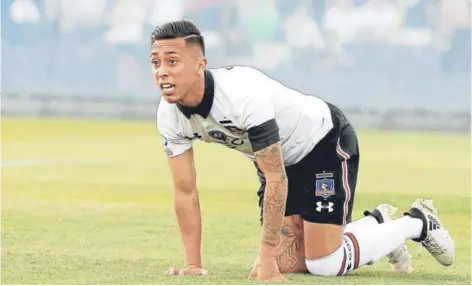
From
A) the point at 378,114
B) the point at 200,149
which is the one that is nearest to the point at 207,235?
the point at 200,149

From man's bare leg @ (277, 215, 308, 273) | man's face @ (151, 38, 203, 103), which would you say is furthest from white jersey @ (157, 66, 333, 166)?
man's bare leg @ (277, 215, 308, 273)

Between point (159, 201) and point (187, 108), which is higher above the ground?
point (187, 108)

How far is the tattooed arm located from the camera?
254 inches

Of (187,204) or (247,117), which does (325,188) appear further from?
(247,117)

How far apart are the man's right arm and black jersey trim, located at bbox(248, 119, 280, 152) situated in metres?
0.63

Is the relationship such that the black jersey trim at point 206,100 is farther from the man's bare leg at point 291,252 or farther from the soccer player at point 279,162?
the man's bare leg at point 291,252

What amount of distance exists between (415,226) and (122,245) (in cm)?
254

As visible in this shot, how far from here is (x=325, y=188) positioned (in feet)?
24.2

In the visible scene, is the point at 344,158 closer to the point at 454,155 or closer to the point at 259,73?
the point at 259,73

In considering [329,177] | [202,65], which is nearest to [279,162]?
[202,65]

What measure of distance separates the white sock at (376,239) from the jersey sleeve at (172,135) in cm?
128

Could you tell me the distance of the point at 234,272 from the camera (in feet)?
23.8

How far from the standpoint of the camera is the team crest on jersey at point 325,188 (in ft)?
24.2

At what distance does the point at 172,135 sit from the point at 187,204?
46 centimetres
